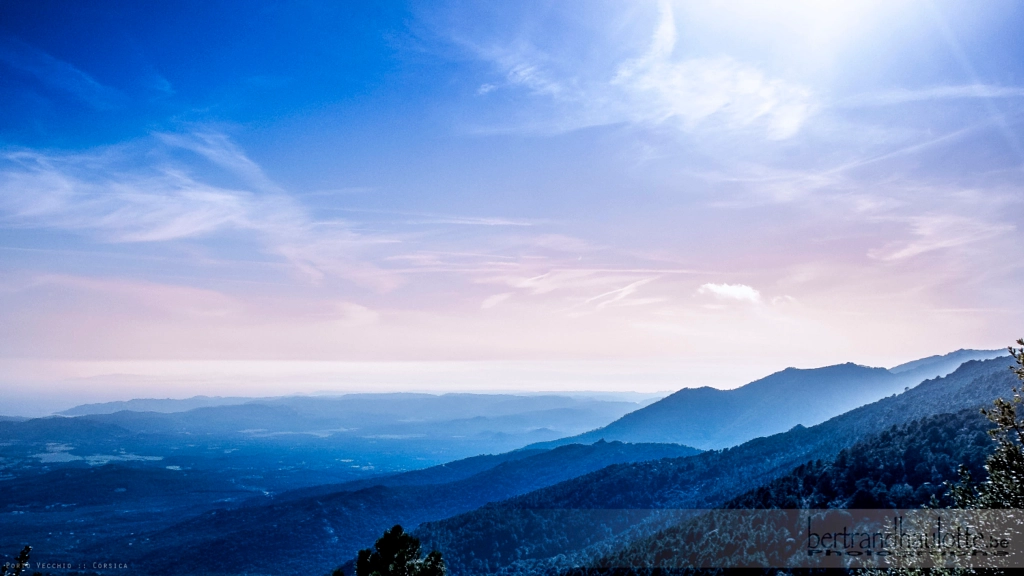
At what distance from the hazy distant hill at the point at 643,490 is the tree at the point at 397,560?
106880 millimetres

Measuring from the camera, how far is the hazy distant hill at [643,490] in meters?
127

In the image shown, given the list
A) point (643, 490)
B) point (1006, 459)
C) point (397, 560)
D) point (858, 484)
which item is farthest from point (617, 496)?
point (1006, 459)

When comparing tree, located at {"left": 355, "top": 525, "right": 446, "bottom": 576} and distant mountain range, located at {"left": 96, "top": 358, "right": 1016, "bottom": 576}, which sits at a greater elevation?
tree, located at {"left": 355, "top": 525, "right": 446, "bottom": 576}

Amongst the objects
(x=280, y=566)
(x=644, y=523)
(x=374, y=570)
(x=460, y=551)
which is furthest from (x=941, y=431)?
(x=280, y=566)

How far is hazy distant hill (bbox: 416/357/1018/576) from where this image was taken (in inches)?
5010

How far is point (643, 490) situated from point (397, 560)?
539 ft

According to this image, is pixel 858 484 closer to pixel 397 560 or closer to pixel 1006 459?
pixel 1006 459

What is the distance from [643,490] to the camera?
6683 inches

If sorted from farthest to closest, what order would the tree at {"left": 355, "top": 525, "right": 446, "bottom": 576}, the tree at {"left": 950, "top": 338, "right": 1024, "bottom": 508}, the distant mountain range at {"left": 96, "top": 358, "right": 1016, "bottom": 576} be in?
1. the distant mountain range at {"left": 96, "top": 358, "right": 1016, "bottom": 576}
2. the tree at {"left": 355, "top": 525, "right": 446, "bottom": 576}
3. the tree at {"left": 950, "top": 338, "right": 1024, "bottom": 508}

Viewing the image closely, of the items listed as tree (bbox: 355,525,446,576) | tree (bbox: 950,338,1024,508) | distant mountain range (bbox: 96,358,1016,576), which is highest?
tree (bbox: 950,338,1024,508)

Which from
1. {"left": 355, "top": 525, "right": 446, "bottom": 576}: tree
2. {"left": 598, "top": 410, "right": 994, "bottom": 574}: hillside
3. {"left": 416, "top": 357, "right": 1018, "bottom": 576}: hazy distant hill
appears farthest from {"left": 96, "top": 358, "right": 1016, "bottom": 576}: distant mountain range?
{"left": 355, "top": 525, "right": 446, "bottom": 576}: tree

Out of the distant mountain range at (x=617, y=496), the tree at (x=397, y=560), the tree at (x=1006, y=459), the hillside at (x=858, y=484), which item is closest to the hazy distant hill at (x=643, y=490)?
the distant mountain range at (x=617, y=496)

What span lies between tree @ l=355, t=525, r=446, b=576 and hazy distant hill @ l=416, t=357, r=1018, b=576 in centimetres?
10688

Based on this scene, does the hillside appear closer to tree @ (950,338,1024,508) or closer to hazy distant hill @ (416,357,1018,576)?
hazy distant hill @ (416,357,1018,576)
